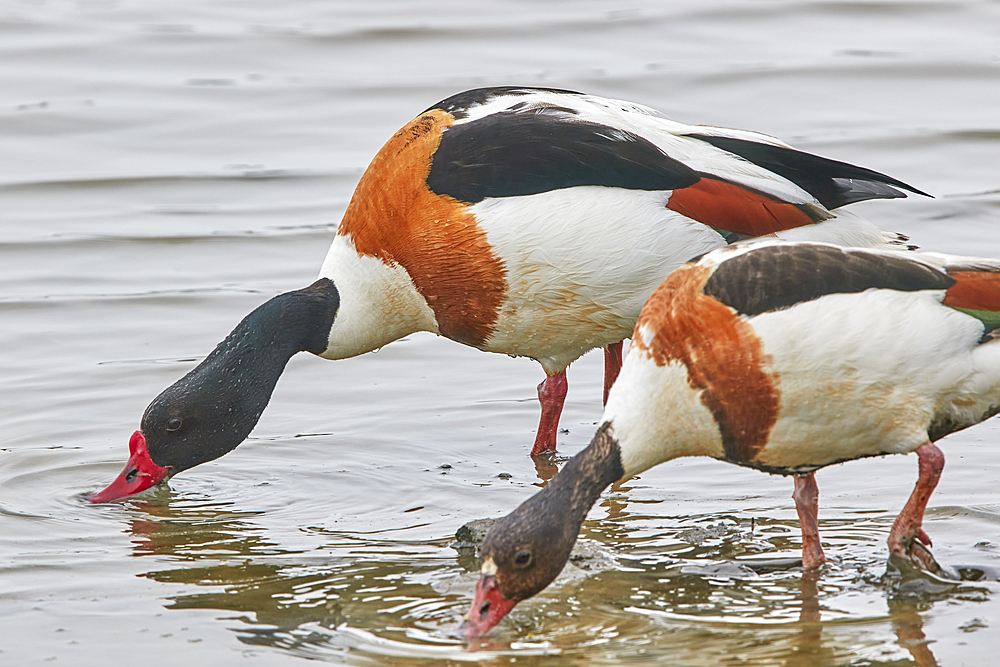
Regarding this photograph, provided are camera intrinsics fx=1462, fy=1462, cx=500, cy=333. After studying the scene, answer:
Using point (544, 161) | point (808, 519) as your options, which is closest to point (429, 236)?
point (544, 161)

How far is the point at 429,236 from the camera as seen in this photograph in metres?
6.58

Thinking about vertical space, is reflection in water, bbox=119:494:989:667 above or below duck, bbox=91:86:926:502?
below

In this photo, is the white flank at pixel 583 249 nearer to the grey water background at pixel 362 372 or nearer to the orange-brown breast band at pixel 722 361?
the grey water background at pixel 362 372

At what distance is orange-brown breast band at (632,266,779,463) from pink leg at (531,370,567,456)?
6.01 ft

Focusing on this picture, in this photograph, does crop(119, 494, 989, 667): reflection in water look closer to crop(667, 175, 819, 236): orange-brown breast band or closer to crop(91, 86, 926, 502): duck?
crop(91, 86, 926, 502): duck

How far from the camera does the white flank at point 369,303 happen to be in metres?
6.81

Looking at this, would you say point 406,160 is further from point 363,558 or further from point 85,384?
point 85,384

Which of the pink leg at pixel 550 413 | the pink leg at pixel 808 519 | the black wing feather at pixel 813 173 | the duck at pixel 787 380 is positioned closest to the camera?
the duck at pixel 787 380

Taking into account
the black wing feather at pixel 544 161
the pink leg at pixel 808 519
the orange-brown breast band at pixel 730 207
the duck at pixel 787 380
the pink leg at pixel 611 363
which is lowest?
the pink leg at pixel 808 519

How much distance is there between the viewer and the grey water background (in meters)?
5.21

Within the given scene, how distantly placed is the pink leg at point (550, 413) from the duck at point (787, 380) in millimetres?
1728

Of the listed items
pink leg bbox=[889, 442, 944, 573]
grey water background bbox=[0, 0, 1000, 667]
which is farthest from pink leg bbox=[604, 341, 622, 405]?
pink leg bbox=[889, 442, 944, 573]

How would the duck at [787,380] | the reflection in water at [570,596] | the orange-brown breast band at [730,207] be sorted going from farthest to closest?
the orange-brown breast band at [730,207]
the duck at [787,380]
the reflection in water at [570,596]

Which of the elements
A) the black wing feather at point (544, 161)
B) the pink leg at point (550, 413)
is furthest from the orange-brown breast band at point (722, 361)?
the pink leg at point (550, 413)
